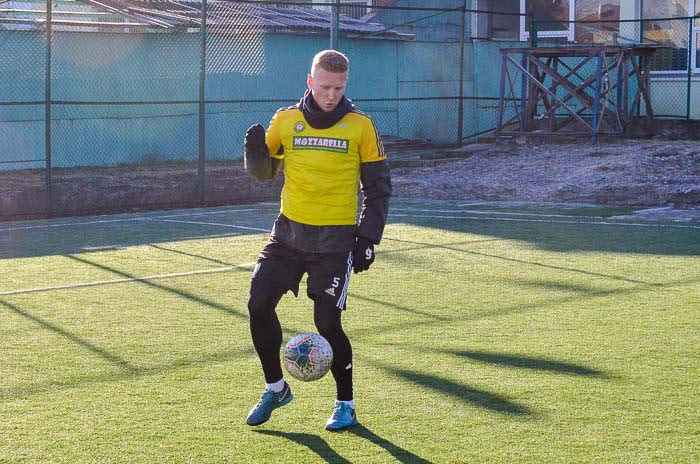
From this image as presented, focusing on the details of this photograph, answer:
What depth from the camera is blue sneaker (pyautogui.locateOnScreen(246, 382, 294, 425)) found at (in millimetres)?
5449

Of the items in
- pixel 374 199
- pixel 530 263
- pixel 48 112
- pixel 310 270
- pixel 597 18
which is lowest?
pixel 530 263

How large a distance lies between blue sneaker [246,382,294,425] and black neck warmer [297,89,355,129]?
135cm

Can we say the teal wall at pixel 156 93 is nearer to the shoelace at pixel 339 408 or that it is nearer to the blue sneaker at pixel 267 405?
the blue sneaker at pixel 267 405

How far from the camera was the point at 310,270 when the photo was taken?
5.55m

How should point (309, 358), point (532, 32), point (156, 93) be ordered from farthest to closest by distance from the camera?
point (532, 32) → point (156, 93) → point (309, 358)

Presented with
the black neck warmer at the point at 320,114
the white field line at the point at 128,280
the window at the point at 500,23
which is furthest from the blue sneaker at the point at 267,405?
the window at the point at 500,23

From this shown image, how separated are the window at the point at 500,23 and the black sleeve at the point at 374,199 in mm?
24064

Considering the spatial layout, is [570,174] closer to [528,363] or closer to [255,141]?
[528,363]

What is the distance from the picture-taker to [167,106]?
21953 millimetres

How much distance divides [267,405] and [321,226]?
0.94 m

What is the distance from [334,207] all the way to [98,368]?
6.88 ft

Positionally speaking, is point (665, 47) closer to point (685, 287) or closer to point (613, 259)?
point (613, 259)

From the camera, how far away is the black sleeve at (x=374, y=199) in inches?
217

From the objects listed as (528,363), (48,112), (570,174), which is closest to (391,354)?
(528,363)
